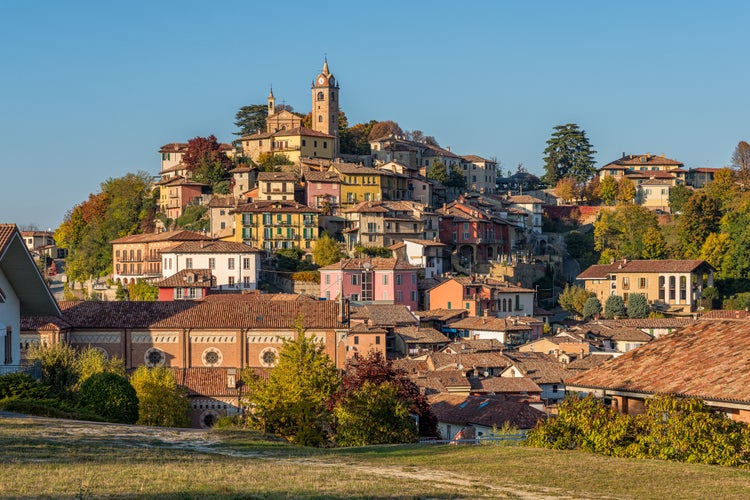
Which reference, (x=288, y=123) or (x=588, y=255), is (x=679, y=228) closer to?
(x=588, y=255)

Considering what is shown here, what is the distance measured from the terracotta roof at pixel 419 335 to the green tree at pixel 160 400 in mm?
A: 25214

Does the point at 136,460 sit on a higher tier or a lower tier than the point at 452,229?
lower

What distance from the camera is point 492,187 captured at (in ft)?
468

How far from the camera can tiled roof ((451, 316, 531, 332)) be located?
7925 cm

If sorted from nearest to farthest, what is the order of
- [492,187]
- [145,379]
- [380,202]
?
[145,379]
[380,202]
[492,187]

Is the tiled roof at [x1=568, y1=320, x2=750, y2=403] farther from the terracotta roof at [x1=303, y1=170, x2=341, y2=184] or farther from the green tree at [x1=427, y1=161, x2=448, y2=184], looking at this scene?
the green tree at [x1=427, y1=161, x2=448, y2=184]

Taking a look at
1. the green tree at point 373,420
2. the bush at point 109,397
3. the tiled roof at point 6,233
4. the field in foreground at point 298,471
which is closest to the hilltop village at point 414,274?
the tiled roof at point 6,233

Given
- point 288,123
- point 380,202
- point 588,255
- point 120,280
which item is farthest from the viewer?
point 288,123

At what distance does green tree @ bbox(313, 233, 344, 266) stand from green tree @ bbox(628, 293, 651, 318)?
80.8 ft

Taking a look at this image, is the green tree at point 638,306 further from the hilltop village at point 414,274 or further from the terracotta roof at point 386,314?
the terracotta roof at point 386,314

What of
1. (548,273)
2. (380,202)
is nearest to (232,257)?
(380,202)

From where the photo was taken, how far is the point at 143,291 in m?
88.1

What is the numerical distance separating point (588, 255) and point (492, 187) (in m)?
29.0

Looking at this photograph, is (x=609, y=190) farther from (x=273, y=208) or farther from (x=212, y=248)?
(x=212, y=248)
